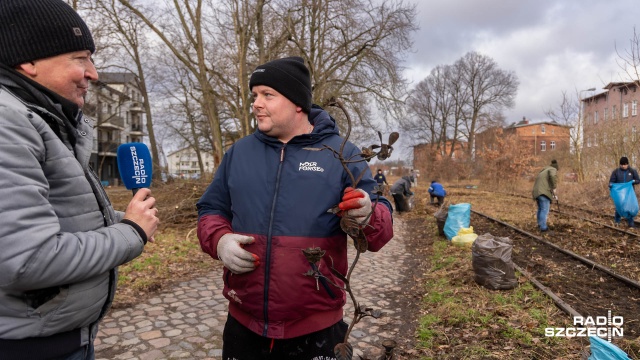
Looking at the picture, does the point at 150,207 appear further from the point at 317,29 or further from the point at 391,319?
the point at 317,29

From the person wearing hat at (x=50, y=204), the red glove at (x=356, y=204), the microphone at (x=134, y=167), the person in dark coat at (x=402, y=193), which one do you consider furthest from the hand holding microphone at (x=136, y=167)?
the person in dark coat at (x=402, y=193)

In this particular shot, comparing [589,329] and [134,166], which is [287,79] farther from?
[589,329]

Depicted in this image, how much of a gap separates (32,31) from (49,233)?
733 mm

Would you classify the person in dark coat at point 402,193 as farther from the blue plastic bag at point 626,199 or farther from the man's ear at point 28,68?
the man's ear at point 28,68

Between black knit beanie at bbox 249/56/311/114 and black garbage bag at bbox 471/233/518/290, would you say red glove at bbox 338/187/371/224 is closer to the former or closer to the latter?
black knit beanie at bbox 249/56/311/114

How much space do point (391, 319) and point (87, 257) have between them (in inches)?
190

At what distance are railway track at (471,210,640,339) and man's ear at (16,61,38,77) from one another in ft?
18.7

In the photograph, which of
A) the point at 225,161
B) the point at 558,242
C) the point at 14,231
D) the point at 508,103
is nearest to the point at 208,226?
the point at 225,161

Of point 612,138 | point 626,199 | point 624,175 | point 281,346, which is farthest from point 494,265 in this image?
point 612,138

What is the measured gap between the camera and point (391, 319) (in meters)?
5.59

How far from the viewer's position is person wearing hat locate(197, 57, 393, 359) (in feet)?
6.34

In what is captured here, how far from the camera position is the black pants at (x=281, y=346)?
2.02 m

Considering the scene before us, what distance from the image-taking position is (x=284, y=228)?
1955 mm

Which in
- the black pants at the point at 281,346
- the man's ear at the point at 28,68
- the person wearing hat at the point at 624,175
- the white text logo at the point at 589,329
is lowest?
the white text logo at the point at 589,329
